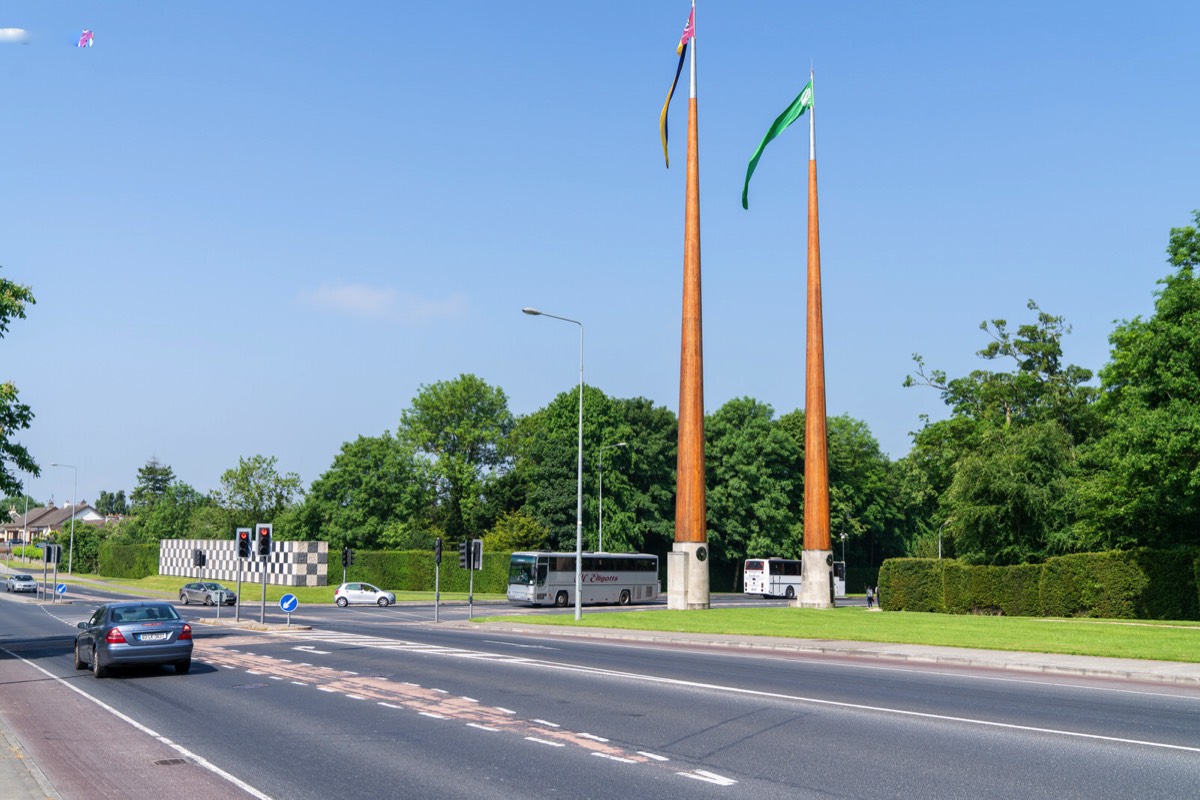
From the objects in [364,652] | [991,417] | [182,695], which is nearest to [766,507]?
[991,417]

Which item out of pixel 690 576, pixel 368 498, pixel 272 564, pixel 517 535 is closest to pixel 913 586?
pixel 690 576

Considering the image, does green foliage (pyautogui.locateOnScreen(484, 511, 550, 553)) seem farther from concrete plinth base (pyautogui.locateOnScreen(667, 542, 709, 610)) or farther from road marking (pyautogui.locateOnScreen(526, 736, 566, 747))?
road marking (pyautogui.locateOnScreen(526, 736, 566, 747))

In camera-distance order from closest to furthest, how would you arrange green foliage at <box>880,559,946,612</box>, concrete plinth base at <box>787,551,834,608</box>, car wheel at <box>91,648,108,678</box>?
car wheel at <box>91,648,108,678</box>
concrete plinth base at <box>787,551,834,608</box>
green foliage at <box>880,559,946,612</box>

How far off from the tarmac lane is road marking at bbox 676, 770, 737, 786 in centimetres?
403

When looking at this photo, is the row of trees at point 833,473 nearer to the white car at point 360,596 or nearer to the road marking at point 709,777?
the white car at point 360,596

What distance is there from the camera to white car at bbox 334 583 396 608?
60719 mm

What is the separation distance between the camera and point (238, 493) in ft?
316

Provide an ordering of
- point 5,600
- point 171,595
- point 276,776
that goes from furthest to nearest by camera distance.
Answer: point 171,595 → point 5,600 → point 276,776

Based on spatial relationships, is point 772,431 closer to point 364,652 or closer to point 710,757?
point 364,652

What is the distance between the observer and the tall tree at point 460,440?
89.4 meters

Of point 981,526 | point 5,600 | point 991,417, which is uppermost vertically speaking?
point 991,417

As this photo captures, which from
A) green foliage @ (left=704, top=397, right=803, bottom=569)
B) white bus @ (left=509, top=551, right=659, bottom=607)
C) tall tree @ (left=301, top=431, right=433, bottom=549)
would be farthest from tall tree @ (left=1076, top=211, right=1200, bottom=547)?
tall tree @ (left=301, top=431, right=433, bottom=549)

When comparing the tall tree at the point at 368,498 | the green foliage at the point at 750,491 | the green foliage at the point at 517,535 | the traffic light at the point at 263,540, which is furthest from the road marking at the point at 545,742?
the tall tree at the point at 368,498

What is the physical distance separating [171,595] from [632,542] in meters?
34.1
